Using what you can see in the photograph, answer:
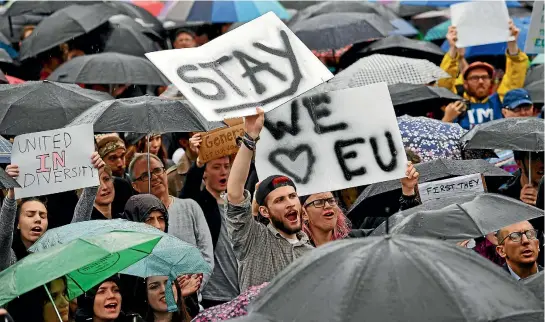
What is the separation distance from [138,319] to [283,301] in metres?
2.54

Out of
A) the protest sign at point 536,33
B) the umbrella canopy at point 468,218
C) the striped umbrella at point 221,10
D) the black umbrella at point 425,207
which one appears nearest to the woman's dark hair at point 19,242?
the black umbrella at point 425,207

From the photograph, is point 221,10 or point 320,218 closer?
point 320,218

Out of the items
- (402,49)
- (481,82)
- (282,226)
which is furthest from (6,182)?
(402,49)

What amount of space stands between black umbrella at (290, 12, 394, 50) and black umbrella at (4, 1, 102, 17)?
2.23 meters

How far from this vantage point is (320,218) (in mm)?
8172

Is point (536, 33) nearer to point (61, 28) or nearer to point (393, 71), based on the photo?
point (393, 71)

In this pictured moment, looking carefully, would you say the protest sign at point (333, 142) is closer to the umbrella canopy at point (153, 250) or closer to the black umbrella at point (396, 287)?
the umbrella canopy at point (153, 250)

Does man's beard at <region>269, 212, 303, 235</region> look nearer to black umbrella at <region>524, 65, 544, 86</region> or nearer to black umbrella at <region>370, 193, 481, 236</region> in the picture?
black umbrella at <region>370, 193, 481, 236</region>

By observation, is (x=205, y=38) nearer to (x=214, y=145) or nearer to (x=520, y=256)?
(x=214, y=145)

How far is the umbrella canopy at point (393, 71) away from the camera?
11.7m

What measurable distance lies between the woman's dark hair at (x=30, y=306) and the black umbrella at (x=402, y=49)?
6991mm

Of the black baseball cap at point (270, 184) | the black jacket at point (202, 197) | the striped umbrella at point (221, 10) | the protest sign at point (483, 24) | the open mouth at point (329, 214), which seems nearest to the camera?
the black baseball cap at point (270, 184)

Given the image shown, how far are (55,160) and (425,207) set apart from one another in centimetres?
211

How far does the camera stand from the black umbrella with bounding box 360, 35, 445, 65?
14.1 metres
